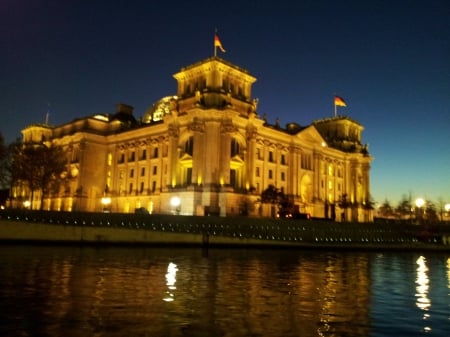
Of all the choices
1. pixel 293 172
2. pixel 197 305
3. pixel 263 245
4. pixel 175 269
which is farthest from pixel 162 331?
pixel 293 172

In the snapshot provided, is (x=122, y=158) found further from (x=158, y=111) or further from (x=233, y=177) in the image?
(x=233, y=177)

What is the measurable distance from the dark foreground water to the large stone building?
47.3 meters

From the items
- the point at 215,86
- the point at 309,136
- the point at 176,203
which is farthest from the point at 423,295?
the point at 309,136

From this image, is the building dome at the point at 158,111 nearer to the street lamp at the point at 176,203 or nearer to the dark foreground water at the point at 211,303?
the street lamp at the point at 176,203

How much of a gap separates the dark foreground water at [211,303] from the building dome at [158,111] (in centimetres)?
7469

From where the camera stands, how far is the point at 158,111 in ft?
333

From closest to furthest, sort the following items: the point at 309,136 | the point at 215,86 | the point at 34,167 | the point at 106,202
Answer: the point at 34,167 → the point at 215,86 → the point at 106,202 → the point at 309,136

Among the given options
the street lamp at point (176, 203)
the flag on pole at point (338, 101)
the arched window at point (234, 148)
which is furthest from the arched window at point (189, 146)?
the flag on pole at point (338, 101)

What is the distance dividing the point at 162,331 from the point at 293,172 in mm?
84496

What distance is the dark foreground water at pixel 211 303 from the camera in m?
12.4

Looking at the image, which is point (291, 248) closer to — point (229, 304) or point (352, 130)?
point (229, 304)

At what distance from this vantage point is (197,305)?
15.7 meters

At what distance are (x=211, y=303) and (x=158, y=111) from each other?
88.4 meters

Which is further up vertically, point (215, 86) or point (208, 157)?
point (215, 86)
